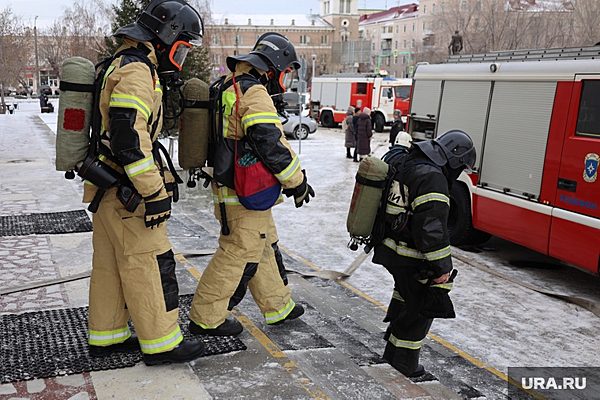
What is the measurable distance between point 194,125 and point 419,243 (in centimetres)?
174

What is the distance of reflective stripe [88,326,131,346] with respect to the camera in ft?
12.5

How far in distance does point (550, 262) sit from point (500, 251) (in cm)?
70

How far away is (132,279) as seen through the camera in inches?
142

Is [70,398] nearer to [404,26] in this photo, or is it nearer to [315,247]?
[315,247]

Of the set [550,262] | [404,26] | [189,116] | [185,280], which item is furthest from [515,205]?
[404,26]

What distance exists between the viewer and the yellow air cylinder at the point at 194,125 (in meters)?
4.19

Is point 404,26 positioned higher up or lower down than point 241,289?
higher up

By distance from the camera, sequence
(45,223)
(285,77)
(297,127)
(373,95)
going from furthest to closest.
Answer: (373,95) → (297,127) → (45,223) → (285,77)

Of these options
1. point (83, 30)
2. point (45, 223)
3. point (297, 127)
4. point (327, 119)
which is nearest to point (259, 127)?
point (45, 223)

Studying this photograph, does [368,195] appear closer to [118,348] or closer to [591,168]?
[118,348]

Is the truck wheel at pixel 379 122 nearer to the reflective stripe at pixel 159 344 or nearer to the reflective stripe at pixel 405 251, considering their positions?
the reflective stripe at pixel 405 251

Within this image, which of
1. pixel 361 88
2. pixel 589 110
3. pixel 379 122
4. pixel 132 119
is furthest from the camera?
pixel 361 88

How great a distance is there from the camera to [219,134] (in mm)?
4152

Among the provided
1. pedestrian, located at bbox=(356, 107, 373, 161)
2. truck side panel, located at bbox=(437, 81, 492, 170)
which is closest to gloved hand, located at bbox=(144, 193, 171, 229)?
truck side panel, located at bbox=(437, 81, 492, 170)
